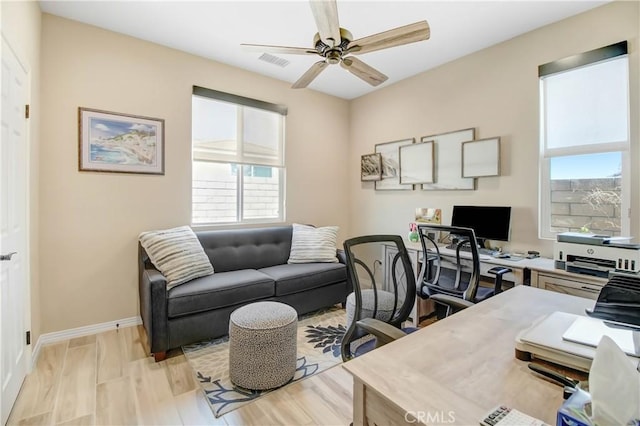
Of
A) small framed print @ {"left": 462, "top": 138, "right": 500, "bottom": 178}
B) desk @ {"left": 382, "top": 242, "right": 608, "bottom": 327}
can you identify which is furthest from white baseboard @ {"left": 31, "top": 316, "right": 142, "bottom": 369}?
small framed print @ {"left": 462, "top": 138, "right": 500, "bottom": 178}

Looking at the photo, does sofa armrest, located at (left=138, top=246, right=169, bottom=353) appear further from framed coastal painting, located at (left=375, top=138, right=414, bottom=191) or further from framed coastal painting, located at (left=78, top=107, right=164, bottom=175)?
framed coastal painting, located at (left=375, top=138, right=414, bottom=191)

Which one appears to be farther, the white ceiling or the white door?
the white ceiling

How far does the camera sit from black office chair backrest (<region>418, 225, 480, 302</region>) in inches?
82.7

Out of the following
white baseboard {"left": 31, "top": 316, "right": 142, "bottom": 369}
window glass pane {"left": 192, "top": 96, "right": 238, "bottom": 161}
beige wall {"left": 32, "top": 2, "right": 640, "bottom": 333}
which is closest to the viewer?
white baseboard {"left": 31, "top": 316, "right": 142, "bottom": 369}

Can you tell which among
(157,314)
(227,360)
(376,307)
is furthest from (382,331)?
(157,314)

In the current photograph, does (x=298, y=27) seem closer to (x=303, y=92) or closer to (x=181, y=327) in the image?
(x=303, y=92)

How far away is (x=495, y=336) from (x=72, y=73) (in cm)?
368

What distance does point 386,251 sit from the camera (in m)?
3.29

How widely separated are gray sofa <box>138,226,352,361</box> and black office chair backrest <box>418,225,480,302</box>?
3.80 ft

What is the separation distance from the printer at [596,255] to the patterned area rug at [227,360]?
185 centimetres

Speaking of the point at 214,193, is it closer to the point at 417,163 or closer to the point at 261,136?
the point at 261,136

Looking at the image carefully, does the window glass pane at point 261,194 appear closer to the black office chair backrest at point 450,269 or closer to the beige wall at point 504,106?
the beige wall at point 504,106

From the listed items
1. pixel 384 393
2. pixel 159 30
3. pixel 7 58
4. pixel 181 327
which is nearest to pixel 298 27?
pixel 159 30

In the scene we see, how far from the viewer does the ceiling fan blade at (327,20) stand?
162 centimetres
